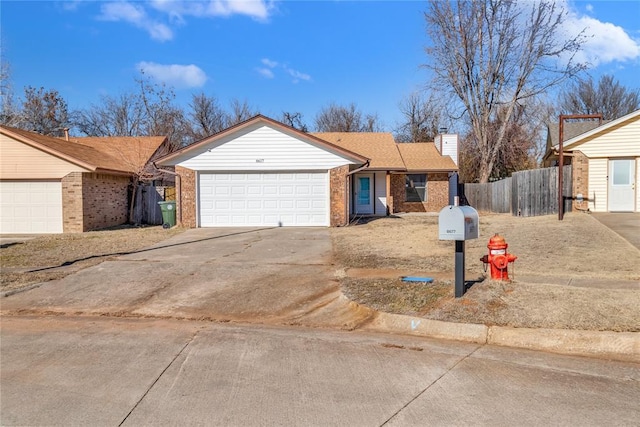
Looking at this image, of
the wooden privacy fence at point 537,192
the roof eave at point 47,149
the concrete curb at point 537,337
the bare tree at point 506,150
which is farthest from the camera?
the bare tree at point 506,150

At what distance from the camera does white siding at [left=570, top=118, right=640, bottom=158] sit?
20.0m

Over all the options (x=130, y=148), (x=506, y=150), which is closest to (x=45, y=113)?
(x=130, y=148)

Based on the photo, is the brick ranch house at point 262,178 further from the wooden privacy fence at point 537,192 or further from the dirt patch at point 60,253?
the wooden privacy fence at point 537,192

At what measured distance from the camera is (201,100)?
50500 millimetres

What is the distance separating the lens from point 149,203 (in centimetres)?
2452

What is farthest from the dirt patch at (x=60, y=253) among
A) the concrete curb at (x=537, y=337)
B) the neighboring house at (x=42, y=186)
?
the concrete curb at (x=537, y=337)

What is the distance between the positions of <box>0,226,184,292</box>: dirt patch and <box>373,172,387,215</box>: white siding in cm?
1203

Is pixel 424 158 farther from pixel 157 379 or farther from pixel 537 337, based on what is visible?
pixel 157 379

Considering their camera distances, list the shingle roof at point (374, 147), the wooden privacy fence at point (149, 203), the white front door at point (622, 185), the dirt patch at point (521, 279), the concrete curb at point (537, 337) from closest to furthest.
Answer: the concrete curb at point (537, 337) < the dirt patch at point (521, 279) < the white front door at point (622, 185) < the wooden privacy fence at point (149, 203) < the shingle roof at point (374, 147)

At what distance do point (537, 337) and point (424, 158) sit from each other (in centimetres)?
2522

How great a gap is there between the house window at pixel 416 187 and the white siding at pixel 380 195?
6.91 feet

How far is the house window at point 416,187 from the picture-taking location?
95.6 ft

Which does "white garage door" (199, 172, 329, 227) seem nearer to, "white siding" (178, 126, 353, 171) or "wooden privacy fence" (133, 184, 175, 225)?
"white siding" (178, 126, 353, 171)

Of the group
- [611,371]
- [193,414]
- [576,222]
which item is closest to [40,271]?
[193,414]
